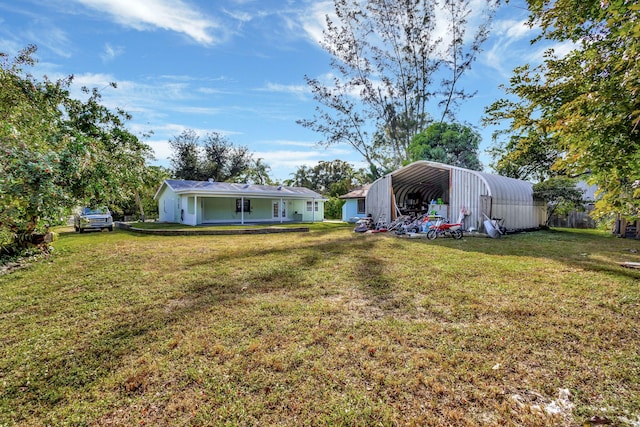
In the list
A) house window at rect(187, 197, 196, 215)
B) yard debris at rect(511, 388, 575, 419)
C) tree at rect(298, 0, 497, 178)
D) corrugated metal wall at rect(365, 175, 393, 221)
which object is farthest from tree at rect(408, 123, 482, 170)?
yard debris at rect(511, 388, 575, 419)

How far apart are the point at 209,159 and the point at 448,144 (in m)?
29.1

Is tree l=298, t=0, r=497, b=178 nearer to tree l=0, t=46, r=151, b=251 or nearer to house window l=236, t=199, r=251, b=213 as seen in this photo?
house window l=236, t=199, r=251, b=213

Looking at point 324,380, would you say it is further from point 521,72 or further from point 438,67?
point 438,67

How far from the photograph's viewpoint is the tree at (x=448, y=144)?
21281 mm

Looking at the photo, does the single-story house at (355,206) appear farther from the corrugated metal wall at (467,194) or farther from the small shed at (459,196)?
the corrugated metal wall at (467,194)

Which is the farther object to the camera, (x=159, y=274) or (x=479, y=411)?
(x=159, y=274)

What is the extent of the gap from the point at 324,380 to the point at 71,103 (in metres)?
14.9

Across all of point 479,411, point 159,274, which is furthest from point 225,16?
point 479,411

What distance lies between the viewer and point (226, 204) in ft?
70.2

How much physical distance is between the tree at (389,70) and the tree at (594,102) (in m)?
18.2

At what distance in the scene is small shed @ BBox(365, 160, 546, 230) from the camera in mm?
12867

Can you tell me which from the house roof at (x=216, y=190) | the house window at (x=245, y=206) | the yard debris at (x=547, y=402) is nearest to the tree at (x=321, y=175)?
the house roof at (x=216, y=190)

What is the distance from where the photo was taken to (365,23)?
2077cm

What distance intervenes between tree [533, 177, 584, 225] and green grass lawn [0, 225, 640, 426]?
41.6 ft
